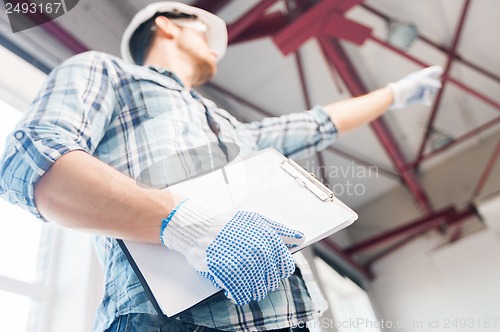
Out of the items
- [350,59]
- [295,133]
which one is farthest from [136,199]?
[350,59]

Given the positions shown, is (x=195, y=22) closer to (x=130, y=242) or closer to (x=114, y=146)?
(x=114, y=146)

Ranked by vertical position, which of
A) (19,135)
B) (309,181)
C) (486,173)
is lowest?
(19,135)

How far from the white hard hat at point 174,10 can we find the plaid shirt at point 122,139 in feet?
2.08

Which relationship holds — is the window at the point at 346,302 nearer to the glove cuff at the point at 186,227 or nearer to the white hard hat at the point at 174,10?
the white hard hat at the point at 174,10

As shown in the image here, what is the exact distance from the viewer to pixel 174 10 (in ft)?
5.74

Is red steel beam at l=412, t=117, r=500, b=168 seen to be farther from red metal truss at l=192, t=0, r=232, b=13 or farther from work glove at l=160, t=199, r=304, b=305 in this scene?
work glove at l=160, t=199, r=304, b=305

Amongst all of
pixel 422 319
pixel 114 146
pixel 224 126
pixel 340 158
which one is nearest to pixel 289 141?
pixel 224 126

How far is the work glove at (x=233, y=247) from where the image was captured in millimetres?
689

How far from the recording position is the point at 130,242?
79cm

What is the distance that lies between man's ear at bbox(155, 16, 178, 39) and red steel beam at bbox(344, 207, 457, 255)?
191 inches

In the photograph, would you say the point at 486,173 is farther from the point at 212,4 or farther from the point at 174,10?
the point at 174,10

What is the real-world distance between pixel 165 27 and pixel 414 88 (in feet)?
4.44

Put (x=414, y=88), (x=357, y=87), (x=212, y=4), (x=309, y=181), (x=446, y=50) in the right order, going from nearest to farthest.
→ (x=309, y=181) < (x=414, y=88) < (x=212, y=4) < (x=357, y=87) < (x=446, y=50)

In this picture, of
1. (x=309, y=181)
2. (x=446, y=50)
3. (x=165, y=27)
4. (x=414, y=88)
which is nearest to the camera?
(x=309, y=181)
